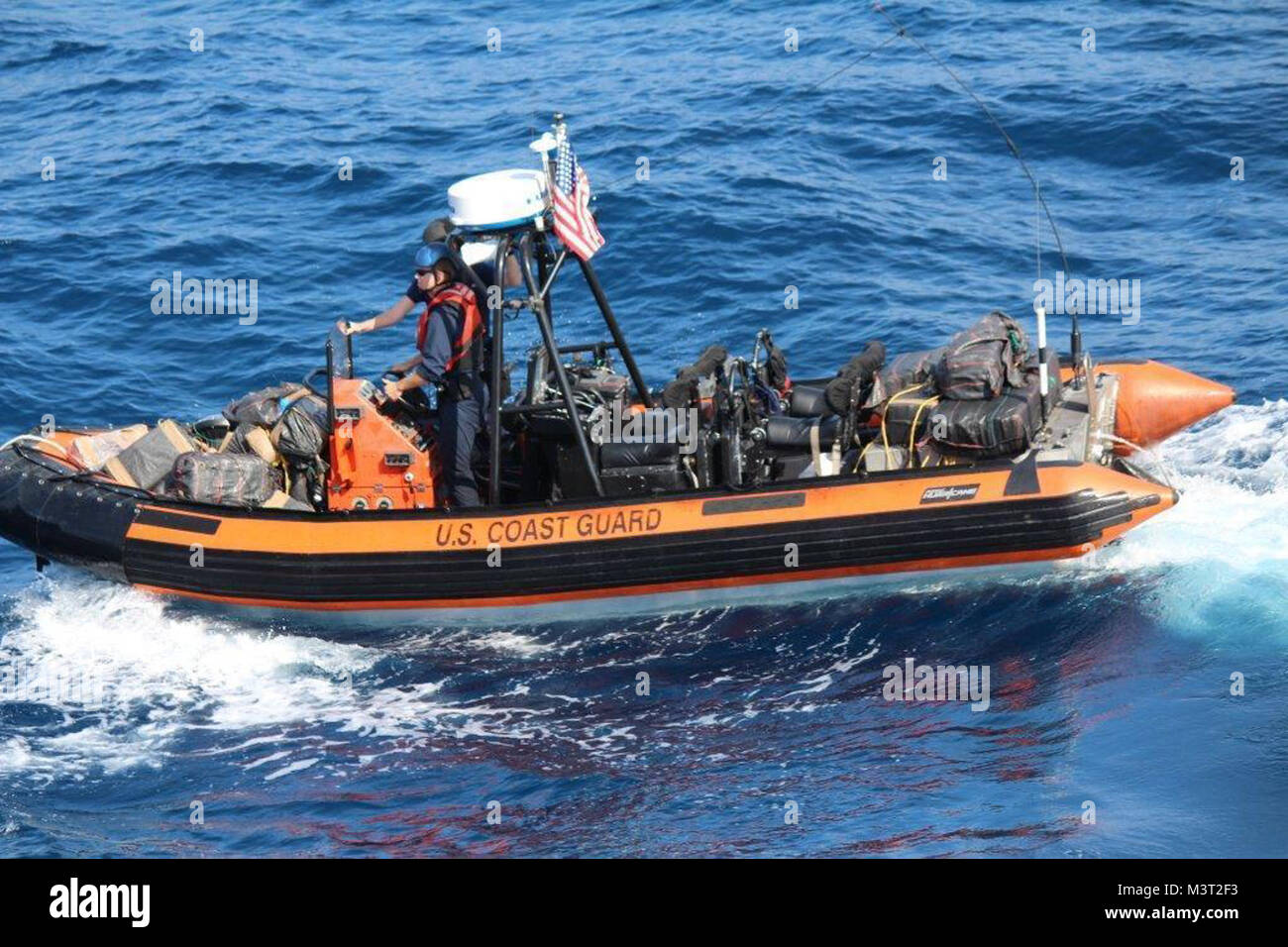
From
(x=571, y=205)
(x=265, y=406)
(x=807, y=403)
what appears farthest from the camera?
(x=265, y=406)

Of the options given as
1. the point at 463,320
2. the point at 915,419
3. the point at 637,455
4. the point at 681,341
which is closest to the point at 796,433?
the point at 915,419

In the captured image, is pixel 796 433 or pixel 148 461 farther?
pixel 148 461

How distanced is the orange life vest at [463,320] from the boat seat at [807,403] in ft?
6.42

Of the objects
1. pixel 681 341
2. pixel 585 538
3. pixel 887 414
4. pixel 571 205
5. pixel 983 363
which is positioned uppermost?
pixel 571 205

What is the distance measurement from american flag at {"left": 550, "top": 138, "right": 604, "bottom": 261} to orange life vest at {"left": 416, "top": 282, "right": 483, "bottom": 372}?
0.71 meters

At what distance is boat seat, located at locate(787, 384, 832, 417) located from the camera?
10.8m

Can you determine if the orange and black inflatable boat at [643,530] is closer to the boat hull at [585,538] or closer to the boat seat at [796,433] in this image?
the boat hull at [585,538]

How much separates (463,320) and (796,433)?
6.77 feet

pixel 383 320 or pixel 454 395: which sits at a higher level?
pixel 383 320

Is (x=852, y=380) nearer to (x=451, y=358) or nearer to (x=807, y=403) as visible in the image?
→ (x=807, y=403)

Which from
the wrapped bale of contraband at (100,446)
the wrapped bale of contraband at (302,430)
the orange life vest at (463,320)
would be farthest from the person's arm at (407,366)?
the wrapped bale of contraband at (100,446)

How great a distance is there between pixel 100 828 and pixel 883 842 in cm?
375

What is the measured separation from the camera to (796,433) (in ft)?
34.8
